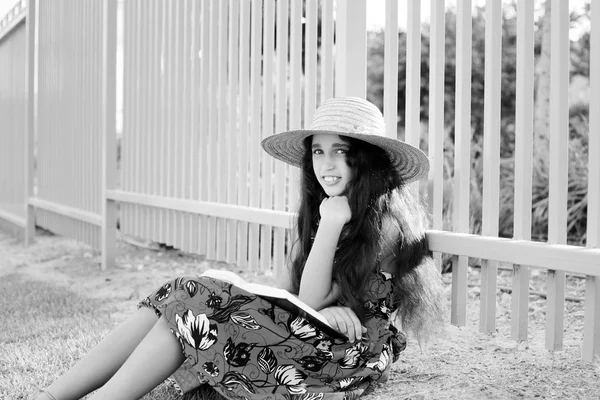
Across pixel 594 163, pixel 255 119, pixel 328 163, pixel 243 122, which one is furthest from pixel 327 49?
pixel 594 163

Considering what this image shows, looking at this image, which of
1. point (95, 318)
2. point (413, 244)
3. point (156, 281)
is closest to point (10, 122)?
point (156, 281)

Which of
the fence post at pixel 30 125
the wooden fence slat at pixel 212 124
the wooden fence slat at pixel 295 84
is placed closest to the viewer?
the wooden fence slat at pixel 295 84

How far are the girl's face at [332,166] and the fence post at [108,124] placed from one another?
3.43 meters

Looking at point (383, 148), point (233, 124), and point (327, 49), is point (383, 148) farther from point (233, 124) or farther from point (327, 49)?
point (233, 124)

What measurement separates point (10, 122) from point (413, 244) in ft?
23.4

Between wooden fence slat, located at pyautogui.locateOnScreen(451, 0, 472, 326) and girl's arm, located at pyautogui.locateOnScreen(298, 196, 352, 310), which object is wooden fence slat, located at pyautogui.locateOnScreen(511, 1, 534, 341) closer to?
wooden fence slat, located at pyautogui.locateOnScreen(451, 0, 472, 326)

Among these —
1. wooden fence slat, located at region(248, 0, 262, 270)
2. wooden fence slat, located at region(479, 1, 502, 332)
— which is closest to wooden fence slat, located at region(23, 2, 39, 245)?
wooden fence slat, located at region(248, 0, 262, 270)

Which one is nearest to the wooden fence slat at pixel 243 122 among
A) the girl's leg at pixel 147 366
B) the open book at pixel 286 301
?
the open book at pixel 286 301

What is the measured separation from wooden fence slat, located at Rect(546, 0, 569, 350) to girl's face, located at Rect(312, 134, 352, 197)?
675 mm

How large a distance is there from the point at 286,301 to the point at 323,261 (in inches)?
8.7

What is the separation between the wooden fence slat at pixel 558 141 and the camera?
2330mm

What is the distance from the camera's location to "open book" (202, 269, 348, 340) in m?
2.19

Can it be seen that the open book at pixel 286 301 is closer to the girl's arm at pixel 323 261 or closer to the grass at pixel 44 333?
the girl's arm at pixel 323 261

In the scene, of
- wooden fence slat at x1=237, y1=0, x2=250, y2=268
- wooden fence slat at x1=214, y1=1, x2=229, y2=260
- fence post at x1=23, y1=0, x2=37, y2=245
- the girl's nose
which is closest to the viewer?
the girl's nose
